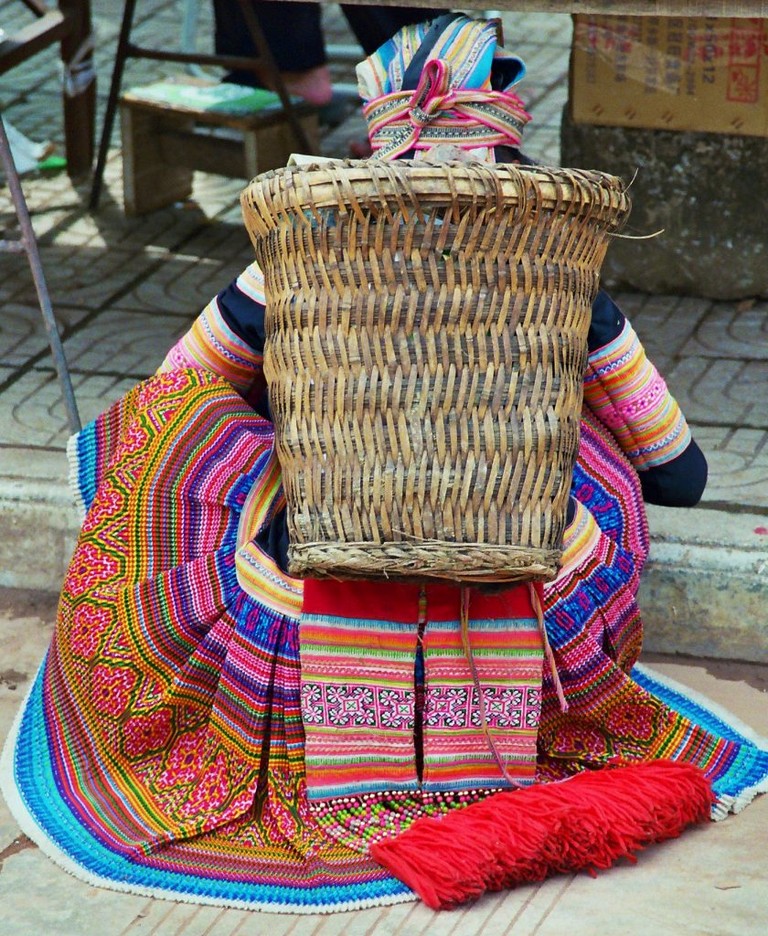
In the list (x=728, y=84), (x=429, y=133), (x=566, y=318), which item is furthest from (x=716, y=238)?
(x=566, y=318)

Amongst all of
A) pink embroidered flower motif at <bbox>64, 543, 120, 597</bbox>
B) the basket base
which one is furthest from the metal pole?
the basket base

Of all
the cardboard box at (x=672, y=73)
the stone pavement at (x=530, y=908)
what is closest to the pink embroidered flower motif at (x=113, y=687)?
the stone pavement at (x=530, y=908)

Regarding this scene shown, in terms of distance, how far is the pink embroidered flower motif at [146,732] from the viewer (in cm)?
275

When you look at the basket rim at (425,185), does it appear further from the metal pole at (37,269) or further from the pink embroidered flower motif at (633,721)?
the metal pole at (37,269)

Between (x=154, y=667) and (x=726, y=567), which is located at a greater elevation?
(x=154, y=667)

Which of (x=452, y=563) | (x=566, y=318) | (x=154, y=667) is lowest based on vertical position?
(x=154, y=667)

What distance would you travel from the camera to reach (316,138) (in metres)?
5.56

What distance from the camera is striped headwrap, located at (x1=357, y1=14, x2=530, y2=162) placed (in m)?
2.68

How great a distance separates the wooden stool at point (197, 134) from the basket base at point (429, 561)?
3.20 meters

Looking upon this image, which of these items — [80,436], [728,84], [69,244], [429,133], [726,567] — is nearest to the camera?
[429,133]

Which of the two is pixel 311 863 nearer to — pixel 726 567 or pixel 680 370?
pixel 726 567

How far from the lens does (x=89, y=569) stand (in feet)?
9.29

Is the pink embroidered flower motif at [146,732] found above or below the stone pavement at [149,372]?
above

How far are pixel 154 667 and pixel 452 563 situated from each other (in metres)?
0.74
